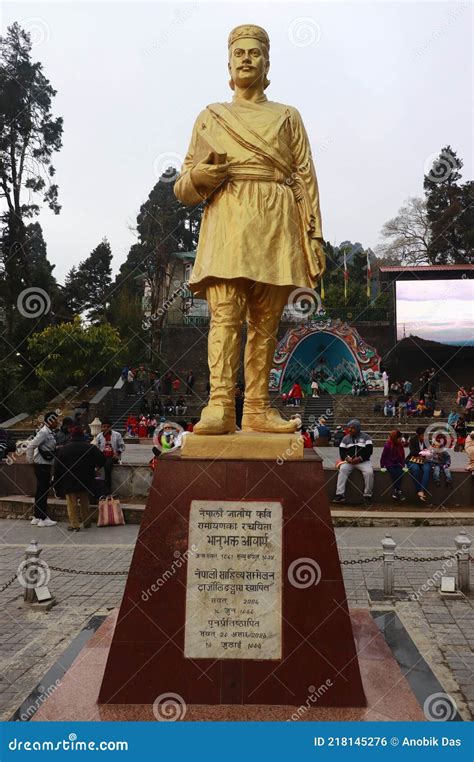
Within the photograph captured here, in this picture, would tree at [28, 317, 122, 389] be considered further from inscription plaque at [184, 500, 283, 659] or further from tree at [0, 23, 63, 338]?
inscription plaque at [184, 500, 283, 659]

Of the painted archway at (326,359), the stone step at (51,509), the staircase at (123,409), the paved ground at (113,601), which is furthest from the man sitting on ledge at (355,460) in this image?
the painted archway at (326,359)

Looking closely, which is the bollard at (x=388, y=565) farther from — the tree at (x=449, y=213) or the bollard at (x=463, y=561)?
the tree at (x=449, y=213)

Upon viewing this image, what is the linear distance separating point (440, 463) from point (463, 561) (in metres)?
3.70

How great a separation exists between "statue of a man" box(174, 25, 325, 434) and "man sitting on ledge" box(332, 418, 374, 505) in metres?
5.04

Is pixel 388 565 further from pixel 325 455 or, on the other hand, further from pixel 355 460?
pixel 325 455

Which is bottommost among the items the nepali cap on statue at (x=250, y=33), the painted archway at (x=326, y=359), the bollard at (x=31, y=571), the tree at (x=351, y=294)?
the bollard at (x=31, y=571)

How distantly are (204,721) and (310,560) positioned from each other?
105cm

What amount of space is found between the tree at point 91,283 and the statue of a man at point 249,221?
30.8 metres

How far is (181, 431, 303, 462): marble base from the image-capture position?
12.7 ft

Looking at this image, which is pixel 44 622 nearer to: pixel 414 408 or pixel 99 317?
pixel 414 408

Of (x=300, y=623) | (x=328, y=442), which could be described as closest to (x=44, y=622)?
(x=300, y=623)

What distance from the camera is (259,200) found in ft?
14.0

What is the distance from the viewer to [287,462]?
3.82m

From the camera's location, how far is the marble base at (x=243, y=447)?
3.87 meters
